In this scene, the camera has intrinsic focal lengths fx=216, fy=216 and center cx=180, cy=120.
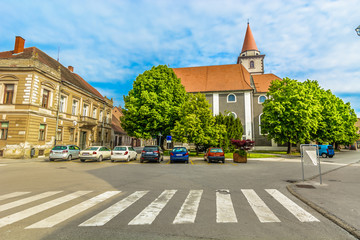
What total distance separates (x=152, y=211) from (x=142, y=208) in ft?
1.35

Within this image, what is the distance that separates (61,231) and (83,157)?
17.2 m

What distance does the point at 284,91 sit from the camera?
3494 centimetres

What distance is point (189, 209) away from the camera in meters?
5.45

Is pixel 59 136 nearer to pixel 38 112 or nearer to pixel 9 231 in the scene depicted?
pixel 38 112

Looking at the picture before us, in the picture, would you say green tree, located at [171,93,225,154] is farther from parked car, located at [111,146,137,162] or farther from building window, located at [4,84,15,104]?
building window, located at [4,84,15,104]

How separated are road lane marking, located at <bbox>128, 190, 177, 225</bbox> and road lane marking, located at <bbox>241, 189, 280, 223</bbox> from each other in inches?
93.3

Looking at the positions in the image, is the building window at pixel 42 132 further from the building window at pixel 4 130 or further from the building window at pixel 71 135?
the building window at pixel 71 135

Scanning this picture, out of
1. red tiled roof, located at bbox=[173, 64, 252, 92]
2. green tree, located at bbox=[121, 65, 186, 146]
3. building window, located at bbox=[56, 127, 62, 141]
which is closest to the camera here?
building window, located at bbox=[56, 127, 62, 141]

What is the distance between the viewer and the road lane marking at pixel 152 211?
4.56m

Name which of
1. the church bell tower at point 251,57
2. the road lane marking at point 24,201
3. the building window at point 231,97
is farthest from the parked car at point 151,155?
the church bell tower at point 251,57

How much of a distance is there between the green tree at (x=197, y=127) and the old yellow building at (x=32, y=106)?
47.0ft

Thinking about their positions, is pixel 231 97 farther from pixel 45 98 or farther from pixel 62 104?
pixel 45 98

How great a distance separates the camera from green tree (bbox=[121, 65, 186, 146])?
29.5m

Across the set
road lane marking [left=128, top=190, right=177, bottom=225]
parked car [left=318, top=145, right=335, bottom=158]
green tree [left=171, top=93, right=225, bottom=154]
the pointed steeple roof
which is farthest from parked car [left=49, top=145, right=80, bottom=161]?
the pointed steeple roof
